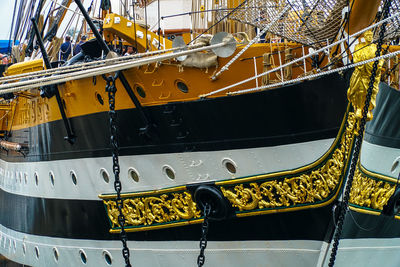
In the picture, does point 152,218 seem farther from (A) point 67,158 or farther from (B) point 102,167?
(A) point 67,158

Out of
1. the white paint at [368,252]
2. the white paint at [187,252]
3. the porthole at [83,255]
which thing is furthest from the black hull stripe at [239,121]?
the porthole at [83,255]

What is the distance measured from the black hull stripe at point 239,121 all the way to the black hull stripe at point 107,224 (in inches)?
32.5

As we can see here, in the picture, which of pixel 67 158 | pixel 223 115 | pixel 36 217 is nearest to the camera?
pixel 223 115

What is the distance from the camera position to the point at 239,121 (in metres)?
5.61

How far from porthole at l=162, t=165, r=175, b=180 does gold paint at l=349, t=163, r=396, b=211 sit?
204cm

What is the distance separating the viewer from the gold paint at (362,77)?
16.0ft

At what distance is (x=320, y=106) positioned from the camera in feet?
17.1

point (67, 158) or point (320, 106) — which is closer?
point (320, 106)

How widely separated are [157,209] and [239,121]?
5.39 ft

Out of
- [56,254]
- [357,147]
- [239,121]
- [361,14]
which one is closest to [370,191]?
[357,147]

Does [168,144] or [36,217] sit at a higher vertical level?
[168,144]

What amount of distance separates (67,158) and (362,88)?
4.65 m

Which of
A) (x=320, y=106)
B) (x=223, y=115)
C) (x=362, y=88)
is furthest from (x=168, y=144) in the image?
(x=362, y=88)

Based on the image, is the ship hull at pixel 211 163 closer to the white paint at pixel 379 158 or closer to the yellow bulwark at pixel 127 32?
the white paint at pixel 379 158
